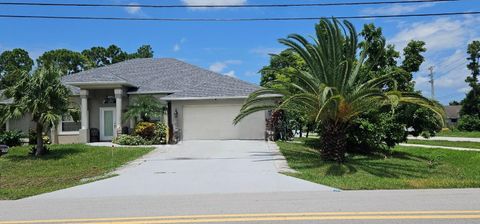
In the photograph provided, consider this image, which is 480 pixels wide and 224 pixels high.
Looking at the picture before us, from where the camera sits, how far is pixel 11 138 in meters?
26.2

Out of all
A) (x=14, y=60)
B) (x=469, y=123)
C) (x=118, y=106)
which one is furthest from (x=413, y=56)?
(x=14, y=60)

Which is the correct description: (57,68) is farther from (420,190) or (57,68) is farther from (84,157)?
(420,190)

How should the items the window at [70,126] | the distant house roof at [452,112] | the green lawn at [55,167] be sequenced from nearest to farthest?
the green lawn at [55,167]
the window at [70,126]
the distant house roof at [452,112]

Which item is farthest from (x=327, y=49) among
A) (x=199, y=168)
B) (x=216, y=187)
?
(x=216, y=187)

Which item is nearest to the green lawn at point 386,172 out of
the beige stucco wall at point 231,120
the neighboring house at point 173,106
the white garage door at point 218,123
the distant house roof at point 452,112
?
the beige stucco wall at point 231,120

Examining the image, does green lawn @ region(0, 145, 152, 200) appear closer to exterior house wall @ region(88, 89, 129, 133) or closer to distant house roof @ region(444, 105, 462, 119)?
exterior house wall @ region(88, 89, 129, 133)

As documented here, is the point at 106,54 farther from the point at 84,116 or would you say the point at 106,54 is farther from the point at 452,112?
the point at 452,112

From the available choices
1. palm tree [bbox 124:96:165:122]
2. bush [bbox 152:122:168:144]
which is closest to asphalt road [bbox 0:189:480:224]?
bush [bbox 152:122:168:144]

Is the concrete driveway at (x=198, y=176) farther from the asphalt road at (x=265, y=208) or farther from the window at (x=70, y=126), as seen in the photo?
the window at (x=70, y=126)

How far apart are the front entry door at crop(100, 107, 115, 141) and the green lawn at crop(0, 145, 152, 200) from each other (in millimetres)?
5345

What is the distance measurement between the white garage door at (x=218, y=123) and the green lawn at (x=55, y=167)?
5328 mm

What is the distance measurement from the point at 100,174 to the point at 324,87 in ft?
25.7

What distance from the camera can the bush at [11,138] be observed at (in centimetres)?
2600

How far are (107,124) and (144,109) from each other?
386 cm
